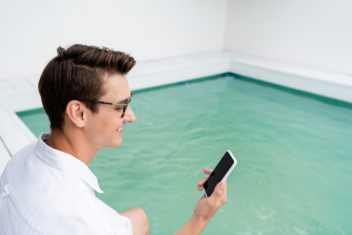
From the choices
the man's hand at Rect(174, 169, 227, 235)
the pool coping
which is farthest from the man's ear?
the pool coping

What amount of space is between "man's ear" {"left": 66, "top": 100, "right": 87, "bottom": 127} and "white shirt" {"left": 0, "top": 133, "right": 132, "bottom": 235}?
135 millimetres

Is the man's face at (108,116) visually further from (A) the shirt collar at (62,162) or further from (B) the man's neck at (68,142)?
(A) the shirt collar at (62,162)

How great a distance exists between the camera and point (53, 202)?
2.64ft

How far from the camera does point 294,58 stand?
5965mm

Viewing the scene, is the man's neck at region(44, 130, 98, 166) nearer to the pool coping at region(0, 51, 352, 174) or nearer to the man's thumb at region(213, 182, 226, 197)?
the man's thumb at region(213, 182, 226, 197)

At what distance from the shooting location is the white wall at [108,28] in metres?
4.41

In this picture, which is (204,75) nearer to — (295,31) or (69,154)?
(295,31)

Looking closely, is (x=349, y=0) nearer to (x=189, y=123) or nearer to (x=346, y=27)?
(x=346, y=27)

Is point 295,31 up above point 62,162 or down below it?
below

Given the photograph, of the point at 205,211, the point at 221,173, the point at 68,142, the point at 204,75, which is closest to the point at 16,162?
the point at 68,142

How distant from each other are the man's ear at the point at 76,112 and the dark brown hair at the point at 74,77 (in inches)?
0.7

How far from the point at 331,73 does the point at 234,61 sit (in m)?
1.85

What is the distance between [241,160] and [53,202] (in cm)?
259

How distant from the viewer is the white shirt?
0.79m
